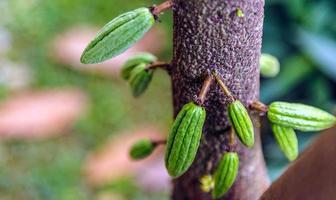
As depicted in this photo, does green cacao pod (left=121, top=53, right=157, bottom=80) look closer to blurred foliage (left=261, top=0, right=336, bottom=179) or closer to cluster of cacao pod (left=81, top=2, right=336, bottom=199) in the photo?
cluster of cacao pod (left=81, top=2, right=336, bottom=199)

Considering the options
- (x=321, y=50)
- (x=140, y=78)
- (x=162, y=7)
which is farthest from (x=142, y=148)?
(x=321, y=50)

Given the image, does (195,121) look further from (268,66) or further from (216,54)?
(268,66)

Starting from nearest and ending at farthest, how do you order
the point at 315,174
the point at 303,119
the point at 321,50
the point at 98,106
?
1. the point at 315,174
2. the point at 303,119
3. the point at 321,50
4. the point at 98,106

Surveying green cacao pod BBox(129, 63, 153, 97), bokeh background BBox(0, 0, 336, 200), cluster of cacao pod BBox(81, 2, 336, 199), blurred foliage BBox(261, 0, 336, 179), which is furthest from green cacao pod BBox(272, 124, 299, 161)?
blurred foliage BBox(261, 0, 336, 179)

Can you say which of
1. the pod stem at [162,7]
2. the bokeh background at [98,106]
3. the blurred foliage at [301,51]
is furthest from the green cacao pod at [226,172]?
the blurred foliage at [301,51]

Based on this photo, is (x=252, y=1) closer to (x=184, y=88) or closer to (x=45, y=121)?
(x=184, y=88)

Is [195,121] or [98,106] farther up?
[98,106]

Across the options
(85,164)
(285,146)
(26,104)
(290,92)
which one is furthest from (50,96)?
(285,146)
